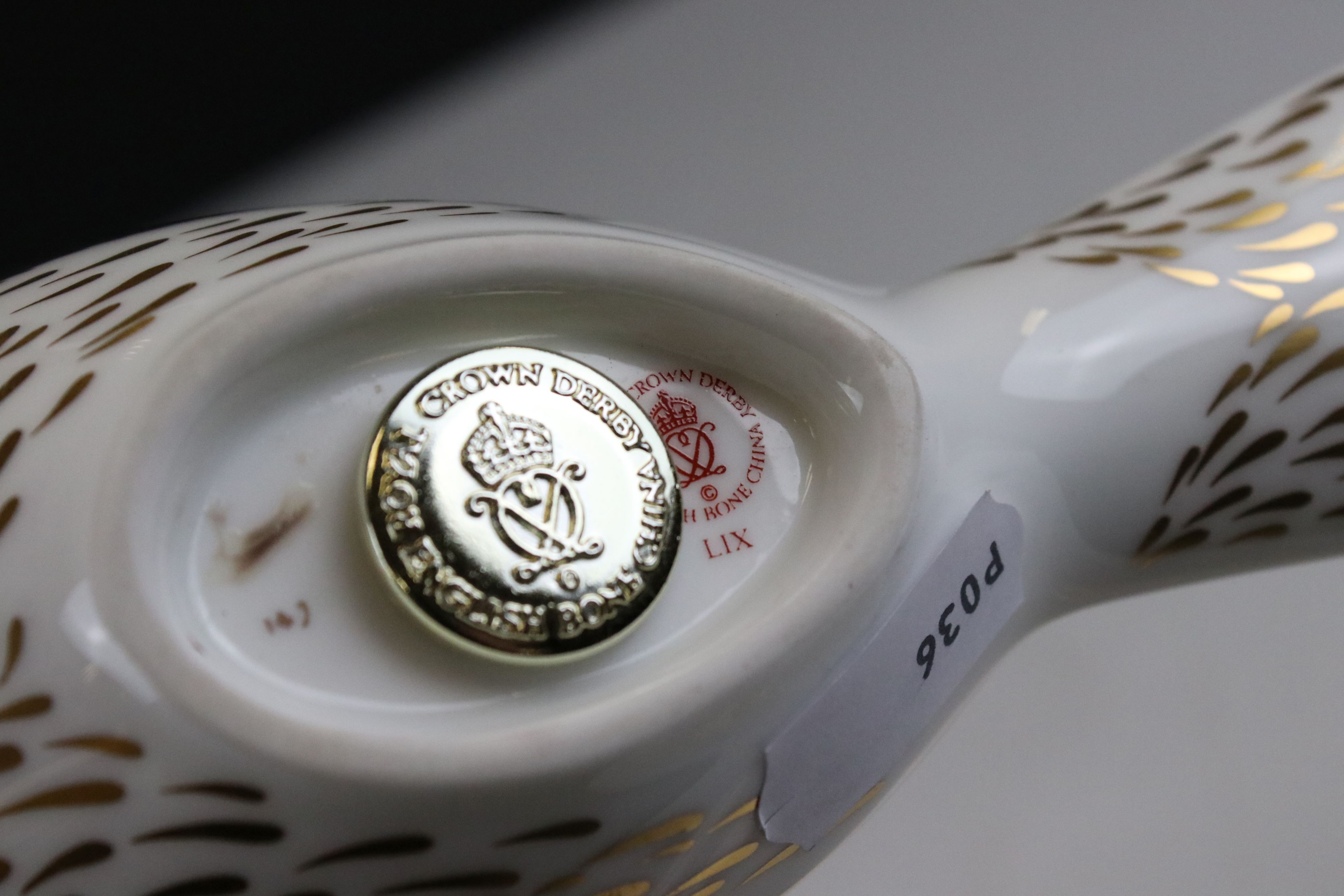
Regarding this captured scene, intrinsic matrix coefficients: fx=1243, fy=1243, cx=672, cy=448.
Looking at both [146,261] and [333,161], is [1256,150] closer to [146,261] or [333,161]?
[146,261]

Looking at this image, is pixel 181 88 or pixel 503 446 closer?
pixel 503 446

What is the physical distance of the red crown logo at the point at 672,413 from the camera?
489 mm

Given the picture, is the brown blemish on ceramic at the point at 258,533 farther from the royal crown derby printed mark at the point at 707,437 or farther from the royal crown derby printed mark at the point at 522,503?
the royal crown derby printed mark at the point at 707,437

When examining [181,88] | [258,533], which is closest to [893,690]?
[258,533]

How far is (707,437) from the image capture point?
0.49 m

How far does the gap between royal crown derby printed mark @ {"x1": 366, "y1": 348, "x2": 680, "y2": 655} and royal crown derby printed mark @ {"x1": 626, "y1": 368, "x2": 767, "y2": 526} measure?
0.8 inches

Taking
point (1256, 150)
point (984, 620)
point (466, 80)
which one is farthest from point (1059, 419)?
point (466, 80)

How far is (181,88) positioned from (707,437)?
2.90ft

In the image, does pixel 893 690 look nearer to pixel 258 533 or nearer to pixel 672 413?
pixel 672 413

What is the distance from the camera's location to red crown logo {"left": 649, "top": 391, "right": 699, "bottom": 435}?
0.49m

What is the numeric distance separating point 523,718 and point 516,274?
161mm

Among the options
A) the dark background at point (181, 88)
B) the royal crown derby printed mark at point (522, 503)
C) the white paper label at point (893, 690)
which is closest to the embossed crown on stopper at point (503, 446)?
the royal crown derby printed mark at point (522, 503)

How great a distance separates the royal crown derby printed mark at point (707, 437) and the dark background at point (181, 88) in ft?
2.67

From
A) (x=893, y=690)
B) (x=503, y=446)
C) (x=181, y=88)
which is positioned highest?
(x=181, y=88)
